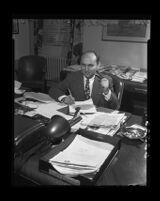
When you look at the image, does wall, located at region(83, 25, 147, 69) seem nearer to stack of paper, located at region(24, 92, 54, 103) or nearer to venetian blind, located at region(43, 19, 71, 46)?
venetian blind, located at region(43, 19, 71, 46)

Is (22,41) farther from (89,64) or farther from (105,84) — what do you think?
(105,84)

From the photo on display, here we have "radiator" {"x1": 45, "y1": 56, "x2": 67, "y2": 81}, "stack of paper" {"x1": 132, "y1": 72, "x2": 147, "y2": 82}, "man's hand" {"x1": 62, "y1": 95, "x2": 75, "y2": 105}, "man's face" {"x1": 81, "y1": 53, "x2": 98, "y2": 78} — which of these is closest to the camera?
"man's hand" {"x1": 62, "y1": 95, "x2": 75, "y2": 105}

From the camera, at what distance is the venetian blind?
3.53 m

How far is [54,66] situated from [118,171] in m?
3.12

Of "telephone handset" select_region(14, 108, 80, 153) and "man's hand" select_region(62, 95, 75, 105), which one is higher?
"man's hand" select_region(62, 95, 75, 105)

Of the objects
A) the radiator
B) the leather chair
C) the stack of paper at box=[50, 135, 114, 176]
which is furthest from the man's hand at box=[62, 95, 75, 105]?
the radiator

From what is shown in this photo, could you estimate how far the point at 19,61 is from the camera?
311cm

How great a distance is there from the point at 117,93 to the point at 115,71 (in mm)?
964

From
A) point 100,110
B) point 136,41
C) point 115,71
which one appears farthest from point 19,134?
point 136,41

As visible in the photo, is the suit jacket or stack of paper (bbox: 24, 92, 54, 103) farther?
the suit jacket

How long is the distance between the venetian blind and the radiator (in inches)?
10.2

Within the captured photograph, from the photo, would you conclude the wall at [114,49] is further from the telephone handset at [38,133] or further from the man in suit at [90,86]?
the telephone handset at [38,133]

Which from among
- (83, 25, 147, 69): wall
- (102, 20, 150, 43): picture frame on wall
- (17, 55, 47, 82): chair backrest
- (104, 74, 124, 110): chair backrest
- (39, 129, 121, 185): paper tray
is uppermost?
(102, 20, 150, 43): picture frame on wall
